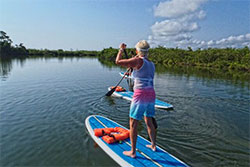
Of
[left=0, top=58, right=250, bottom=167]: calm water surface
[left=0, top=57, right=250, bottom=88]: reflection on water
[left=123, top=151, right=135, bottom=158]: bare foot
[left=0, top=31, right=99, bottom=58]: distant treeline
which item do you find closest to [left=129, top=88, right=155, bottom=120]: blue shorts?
[left=123, top=151, right=135, bottom=158]: bare foot

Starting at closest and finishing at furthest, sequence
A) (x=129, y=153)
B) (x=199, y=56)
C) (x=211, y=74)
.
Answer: (x=129, y=153), (x=211, y=74), (x=199, y=56)

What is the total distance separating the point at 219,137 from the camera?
19.2 feet

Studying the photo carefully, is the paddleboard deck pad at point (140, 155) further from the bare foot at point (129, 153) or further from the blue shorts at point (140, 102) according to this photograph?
the blue shorts at point (140, 102)

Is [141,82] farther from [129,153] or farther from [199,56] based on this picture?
[199,56]

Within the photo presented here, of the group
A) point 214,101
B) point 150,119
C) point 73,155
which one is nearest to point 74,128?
point 73,155

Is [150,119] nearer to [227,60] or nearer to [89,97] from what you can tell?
[89,97]

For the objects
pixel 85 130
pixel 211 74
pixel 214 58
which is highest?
pixel 214 58

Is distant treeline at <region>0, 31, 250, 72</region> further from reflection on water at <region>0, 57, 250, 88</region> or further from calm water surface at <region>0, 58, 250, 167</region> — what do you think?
calm water surface at <region>0, 58, 250, 167</region>

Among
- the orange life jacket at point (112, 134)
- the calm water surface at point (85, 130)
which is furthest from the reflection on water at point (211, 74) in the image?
the orange life jacket at point (112, 134)

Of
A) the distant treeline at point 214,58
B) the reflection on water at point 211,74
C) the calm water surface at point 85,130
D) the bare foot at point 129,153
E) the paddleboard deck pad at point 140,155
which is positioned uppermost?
the distant treeline at point 214,58

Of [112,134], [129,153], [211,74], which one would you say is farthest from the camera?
[211,74]

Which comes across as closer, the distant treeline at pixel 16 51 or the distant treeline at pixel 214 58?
the distant treeline at pixel 214 58

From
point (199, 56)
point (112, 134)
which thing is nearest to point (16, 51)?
point (199, 56)

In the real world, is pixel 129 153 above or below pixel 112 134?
below
